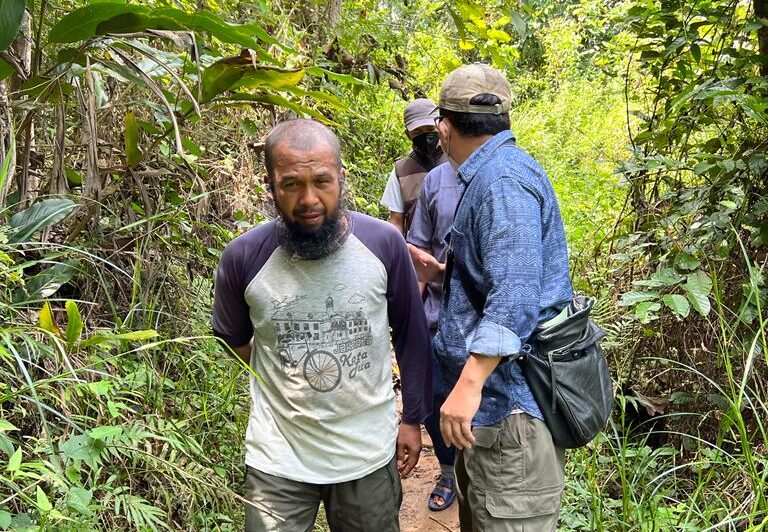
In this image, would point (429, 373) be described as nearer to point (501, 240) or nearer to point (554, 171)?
point (501, 240)

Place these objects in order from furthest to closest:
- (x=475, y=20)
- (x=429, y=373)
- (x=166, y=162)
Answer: (x=475, y=20), (x=166, y=162), (x=429, y=373)

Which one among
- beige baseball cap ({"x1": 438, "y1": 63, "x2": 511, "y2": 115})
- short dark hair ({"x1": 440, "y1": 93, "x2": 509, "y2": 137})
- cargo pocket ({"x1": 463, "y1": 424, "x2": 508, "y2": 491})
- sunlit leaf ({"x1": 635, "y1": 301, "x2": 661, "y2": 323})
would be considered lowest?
cargo pocket ({"x1": 463, "y1": 424, "x2": 508, "y2": 491})

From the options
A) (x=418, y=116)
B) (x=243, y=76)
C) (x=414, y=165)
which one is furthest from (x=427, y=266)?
(x=243, y=76)

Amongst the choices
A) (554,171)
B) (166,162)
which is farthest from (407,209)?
(554,171)

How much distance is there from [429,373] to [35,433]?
1.25 metres

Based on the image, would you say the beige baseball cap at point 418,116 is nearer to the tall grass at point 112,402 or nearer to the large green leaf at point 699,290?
the tall grass at point 112,402

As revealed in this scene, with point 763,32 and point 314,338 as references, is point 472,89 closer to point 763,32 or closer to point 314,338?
point 314,338

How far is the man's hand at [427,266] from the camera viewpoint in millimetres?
3266

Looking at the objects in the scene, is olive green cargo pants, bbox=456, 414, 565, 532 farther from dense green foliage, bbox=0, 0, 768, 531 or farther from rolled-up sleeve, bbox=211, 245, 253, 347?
rolled-up sleeve, bbox=211, 245, 253, 347

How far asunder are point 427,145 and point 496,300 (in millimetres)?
2367

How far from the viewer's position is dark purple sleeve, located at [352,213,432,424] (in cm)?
208

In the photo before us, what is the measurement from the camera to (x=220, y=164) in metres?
3.97

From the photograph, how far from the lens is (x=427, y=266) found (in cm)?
329

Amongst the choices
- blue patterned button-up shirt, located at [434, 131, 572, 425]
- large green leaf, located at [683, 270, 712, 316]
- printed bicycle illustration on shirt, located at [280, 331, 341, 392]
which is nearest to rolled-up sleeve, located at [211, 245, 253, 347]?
printed bicycle illustration on shirt, located at [280, 331, 341, 392]
